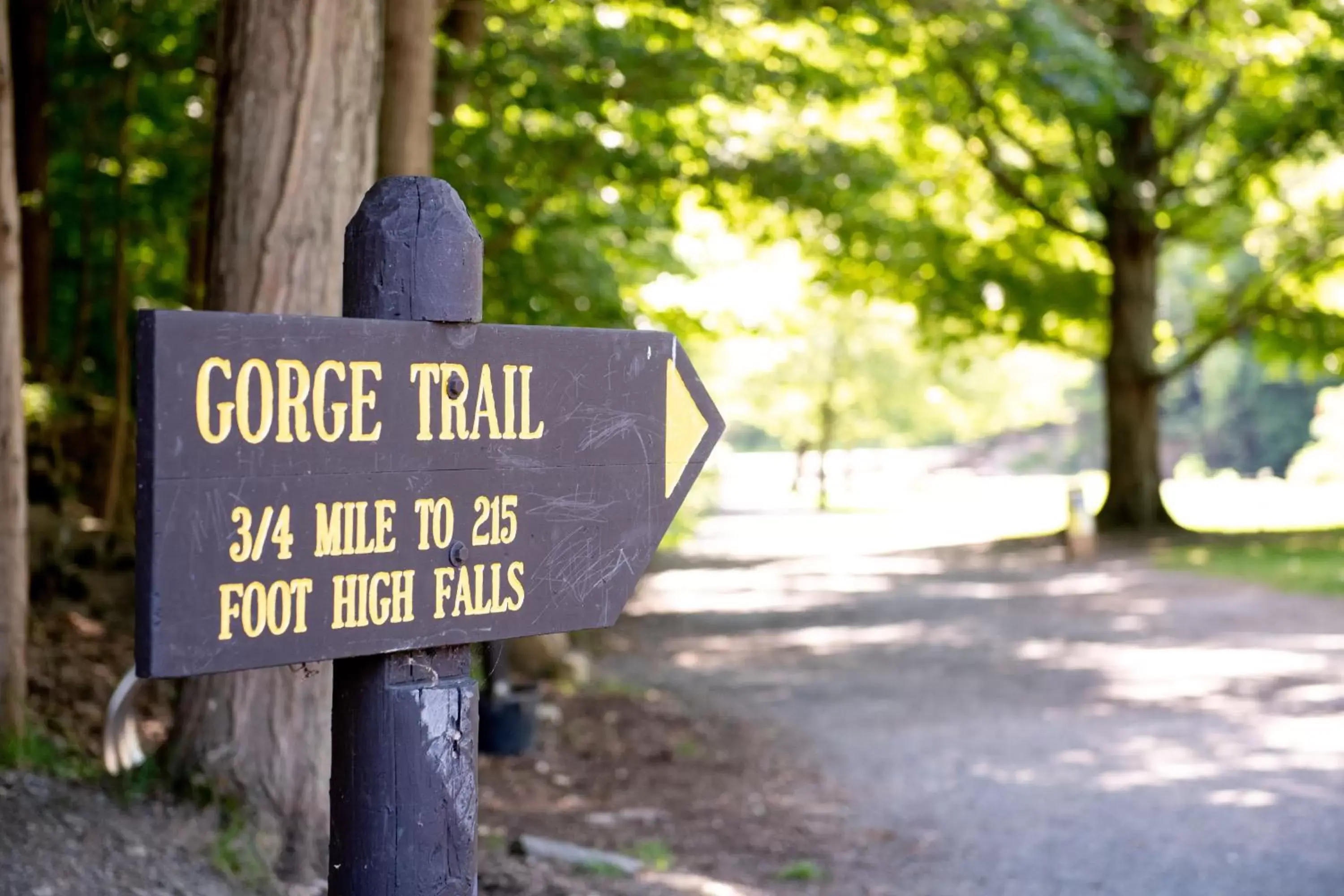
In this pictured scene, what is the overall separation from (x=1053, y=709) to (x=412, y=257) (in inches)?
328

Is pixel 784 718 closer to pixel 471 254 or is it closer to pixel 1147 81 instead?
pixel 471 254

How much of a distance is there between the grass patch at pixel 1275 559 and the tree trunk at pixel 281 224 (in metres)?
13.1

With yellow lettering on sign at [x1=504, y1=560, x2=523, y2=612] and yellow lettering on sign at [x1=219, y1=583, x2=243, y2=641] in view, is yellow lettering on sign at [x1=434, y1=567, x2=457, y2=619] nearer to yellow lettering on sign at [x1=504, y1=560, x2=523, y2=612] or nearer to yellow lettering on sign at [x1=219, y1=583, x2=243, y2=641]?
yellow lettering on sign at [x1=504, y1=560, x2=523, y2=612]

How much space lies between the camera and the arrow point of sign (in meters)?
2.78

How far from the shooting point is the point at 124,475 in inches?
459

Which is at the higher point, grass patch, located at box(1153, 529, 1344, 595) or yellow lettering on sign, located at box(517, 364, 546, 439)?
yellow lettering on sign, located at box(517, 364, 546, 439)

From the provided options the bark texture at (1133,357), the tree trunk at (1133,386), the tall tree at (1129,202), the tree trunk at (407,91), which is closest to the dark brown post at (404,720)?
the tree trunk at (407,91)

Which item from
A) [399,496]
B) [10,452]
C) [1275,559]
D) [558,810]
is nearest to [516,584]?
[399,496]

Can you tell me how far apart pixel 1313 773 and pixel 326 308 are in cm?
577

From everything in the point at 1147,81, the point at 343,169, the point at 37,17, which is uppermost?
the point at 1147,81

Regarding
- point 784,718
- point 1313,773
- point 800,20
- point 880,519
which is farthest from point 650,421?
point 880,519

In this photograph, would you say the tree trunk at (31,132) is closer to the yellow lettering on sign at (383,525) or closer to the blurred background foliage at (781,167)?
the blurred background foliage at (781,167)

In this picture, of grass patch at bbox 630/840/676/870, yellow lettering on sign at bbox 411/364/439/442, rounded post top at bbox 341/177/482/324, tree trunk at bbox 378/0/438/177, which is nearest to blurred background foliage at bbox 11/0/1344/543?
tree trunk at bbox 378/0/438/177

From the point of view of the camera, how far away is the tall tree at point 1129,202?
19.2 m
